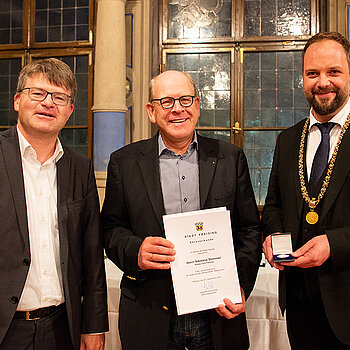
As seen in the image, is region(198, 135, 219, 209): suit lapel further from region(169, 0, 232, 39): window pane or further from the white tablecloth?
region(169, 0, 232, 39): window pane

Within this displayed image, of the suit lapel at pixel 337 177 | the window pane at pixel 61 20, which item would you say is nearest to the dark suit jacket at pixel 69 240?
the suit lapel at pixel 337 177

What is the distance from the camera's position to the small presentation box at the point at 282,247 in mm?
1549

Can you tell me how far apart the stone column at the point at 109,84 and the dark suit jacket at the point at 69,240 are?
245 centimetres

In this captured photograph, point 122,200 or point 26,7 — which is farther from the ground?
point 26,7

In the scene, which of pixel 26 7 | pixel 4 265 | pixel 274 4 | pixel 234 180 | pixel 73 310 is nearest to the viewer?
pixel 4 265

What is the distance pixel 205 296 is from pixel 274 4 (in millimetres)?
4402

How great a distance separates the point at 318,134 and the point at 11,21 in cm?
496

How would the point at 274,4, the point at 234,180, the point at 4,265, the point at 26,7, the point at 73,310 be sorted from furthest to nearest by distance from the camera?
1. the point at 26,7
2. the point at 274,4
3. the point at 234,180
4. the point at 73,310
5. the point at 4,265

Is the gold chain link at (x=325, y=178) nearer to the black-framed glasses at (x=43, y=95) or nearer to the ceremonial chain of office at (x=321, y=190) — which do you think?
the ceremonial chain of office at (x=321, y=190)

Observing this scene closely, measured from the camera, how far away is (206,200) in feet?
5.83

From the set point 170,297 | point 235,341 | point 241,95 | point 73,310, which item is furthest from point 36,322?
point 241,95

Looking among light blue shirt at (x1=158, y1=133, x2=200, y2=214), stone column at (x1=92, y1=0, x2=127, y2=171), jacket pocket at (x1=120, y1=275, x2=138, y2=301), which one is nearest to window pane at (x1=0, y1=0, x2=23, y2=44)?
stone column at (x1=92, y1=0, x2=127, y2=171)

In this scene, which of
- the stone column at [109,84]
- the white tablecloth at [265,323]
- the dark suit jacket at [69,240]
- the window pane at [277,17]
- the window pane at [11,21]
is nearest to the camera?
the dark suit jacket at [69,240]

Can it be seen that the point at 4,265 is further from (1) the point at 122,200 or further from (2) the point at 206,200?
(2) the point at 206,200
